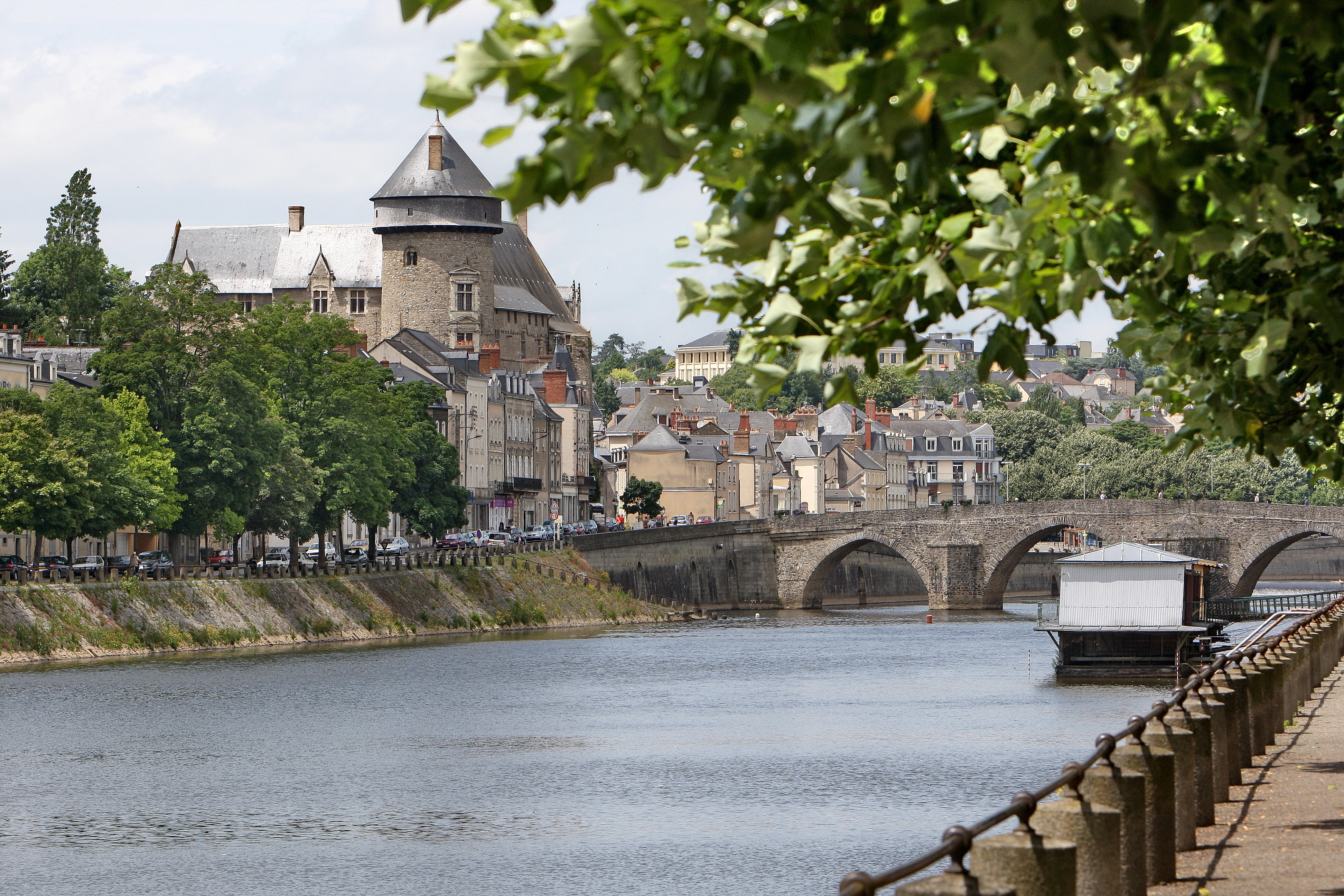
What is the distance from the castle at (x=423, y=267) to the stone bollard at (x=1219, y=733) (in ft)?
296

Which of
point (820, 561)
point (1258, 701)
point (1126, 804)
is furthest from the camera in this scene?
point (820, 561)

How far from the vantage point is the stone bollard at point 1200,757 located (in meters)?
13.6

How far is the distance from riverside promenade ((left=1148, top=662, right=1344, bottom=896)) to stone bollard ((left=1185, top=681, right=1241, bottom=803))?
158mm

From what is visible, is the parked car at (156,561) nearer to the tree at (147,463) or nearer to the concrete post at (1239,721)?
the tree at (147,463)

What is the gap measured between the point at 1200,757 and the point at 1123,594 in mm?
43395

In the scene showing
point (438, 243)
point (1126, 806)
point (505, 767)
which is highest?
point (438, 243)

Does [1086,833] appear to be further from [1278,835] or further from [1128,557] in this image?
[1128,557]

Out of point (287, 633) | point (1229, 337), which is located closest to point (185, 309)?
point (287, 633)

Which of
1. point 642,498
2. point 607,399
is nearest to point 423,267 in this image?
point 642,498

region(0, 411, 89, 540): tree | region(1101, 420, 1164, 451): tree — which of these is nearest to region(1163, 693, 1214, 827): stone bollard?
region(0, 411, 89, 540): tree

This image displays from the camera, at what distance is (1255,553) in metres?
87.9

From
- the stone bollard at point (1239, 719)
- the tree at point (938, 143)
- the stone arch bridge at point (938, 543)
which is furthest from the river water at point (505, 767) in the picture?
the stone arch bridge at point (938, 543)

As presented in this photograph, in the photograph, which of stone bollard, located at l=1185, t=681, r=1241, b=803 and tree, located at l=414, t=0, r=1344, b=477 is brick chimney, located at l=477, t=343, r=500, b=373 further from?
tree, located at l=414, t=0, r=1344, b=477

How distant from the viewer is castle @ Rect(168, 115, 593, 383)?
10669 centimetres
